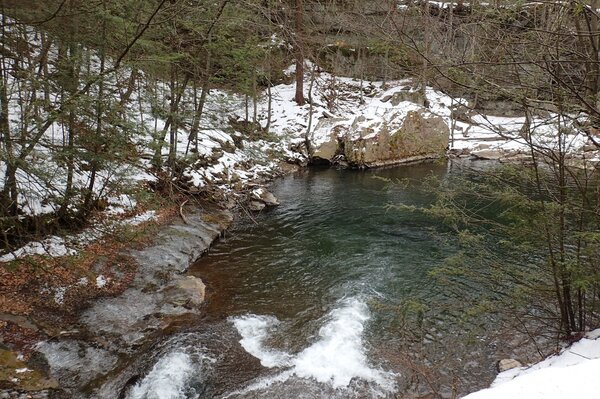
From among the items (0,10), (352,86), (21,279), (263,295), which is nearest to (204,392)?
(263,295)

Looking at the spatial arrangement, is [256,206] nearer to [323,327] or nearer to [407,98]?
[323,327]

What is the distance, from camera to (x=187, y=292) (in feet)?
25.1

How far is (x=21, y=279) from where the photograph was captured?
6789 mm

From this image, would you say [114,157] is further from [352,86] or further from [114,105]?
[352,86]

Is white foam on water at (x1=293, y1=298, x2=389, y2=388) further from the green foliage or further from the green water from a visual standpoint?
the green foliage

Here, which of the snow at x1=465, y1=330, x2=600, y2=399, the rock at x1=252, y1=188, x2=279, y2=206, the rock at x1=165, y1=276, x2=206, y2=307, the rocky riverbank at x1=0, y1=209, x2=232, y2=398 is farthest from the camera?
the rock at x1=252, y1=188, x2=279, y2=206

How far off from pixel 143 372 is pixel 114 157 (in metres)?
3.12

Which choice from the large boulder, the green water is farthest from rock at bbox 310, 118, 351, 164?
the green water

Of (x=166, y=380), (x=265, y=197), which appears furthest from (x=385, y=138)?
(x=166, y=380)

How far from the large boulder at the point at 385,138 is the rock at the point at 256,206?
325 inches

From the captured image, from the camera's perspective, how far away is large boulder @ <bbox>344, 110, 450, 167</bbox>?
2030cm

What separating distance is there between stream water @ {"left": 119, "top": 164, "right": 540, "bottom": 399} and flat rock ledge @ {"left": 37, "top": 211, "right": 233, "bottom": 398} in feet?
1.48

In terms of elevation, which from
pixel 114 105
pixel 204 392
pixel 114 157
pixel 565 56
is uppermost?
pixel 565 56

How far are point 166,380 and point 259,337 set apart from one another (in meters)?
1.64
